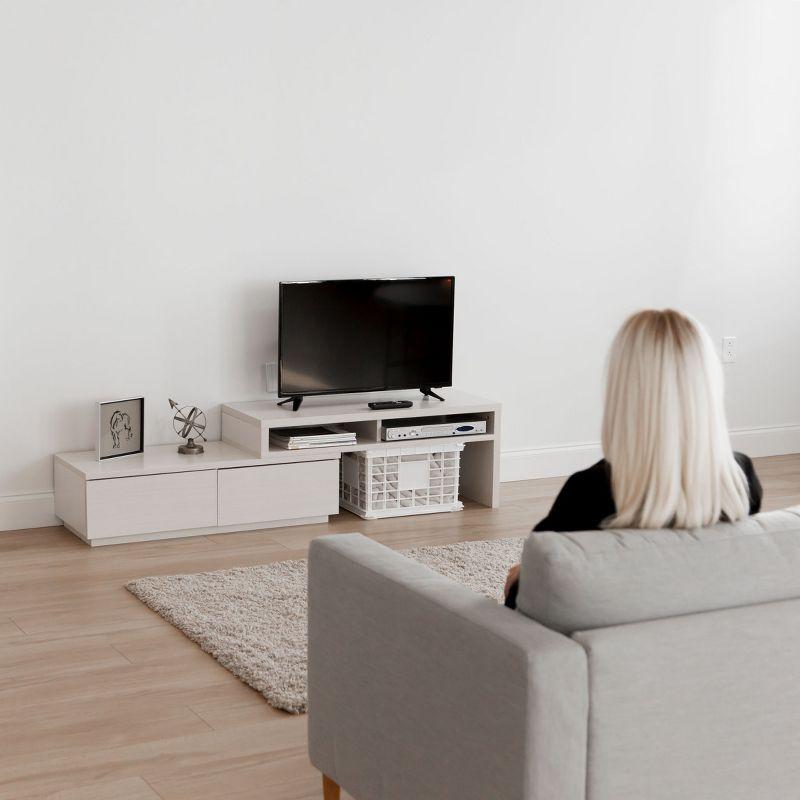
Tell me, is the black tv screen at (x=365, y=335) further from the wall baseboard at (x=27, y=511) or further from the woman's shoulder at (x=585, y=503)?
the woman's shoulder at (x=585, y=503)

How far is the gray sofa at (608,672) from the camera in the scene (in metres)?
1.98

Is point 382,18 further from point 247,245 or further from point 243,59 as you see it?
point 247,245

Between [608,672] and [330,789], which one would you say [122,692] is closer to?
[330,789]

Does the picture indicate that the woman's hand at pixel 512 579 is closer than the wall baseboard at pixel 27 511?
Yes

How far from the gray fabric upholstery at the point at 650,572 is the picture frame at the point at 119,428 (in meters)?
3.12

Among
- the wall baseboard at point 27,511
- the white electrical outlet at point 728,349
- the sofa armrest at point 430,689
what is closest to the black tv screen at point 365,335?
the wall baseboard at point 27,511

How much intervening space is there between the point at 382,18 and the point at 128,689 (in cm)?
332

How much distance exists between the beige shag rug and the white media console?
0.52 m

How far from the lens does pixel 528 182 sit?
5.88m

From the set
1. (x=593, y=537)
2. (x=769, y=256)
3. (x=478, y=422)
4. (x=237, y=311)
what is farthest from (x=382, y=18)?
(x=593, y=537)

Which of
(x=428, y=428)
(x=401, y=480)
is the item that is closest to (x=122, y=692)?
(x=401, y=480)

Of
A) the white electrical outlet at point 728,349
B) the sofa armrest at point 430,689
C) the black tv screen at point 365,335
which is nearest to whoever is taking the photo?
the sofa armrest at point 430,689

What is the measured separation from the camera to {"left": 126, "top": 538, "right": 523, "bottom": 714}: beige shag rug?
3.48m

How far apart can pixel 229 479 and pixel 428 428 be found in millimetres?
937
